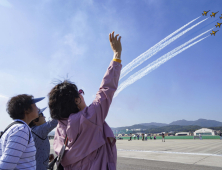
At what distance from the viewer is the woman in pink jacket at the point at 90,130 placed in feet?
4.99

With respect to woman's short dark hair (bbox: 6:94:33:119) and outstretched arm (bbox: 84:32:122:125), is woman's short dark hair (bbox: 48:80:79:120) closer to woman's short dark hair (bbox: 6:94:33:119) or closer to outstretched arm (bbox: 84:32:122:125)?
outstretched arm (bbox: 84:32:122:125)

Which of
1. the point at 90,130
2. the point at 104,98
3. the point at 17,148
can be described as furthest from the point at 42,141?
the point at 104,98

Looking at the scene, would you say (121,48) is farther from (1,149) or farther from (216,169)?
(216,169)

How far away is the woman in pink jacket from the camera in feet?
4.99

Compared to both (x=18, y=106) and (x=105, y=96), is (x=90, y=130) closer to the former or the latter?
(x=105, y=96)

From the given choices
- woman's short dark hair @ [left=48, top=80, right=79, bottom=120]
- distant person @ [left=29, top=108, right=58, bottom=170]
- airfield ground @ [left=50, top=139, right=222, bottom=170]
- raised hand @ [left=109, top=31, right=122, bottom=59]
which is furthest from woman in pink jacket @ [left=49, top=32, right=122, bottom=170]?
airfield ground @ [left=50, top=139, right=222, bottom=170]

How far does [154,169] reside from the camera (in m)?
6.99

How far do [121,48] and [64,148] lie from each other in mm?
1332

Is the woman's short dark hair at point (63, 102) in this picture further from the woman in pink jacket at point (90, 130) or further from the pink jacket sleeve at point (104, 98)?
the pink jacket sleeve at point (104, 98)

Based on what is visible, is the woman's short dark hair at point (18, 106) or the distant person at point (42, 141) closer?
the woman's short dark hair at point (18, 106)

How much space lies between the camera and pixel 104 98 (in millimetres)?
1581

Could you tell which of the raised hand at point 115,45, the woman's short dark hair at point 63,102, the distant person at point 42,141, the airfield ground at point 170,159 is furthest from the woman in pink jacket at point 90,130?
the airfield ground at point 170,159

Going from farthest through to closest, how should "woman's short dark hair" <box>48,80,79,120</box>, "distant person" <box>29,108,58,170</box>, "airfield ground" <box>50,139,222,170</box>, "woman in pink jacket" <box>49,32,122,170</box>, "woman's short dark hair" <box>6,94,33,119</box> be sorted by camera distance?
"airfield ground" <box>50,139,222,170</box> → "distant person" <box>29,108,58,170</box> → "woman's short dark hair" <box>6,94,33,119</box> → "woman's short dark hair" <box>48,80,79,120</box> → "woman in pink jacket" <box>49,32,122,170</box>

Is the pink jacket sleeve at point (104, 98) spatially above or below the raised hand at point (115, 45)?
below
